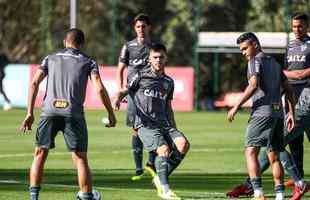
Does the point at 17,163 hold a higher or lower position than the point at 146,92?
lower

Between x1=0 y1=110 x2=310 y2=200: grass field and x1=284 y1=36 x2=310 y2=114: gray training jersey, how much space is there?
1.22 metres

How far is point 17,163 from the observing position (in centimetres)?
2002

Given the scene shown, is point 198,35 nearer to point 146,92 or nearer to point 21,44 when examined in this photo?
point 21,44

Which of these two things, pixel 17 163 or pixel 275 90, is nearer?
pixel 275 90

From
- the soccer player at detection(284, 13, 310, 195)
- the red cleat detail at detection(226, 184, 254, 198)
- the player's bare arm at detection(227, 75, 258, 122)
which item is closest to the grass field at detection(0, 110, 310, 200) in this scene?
the red cleat detail at detection(226, 184, 254, 198)

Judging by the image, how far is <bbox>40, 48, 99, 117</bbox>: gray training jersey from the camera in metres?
13.3

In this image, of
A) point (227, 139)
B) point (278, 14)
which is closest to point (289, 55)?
point (227, 139)

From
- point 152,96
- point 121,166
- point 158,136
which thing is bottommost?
point 121,166

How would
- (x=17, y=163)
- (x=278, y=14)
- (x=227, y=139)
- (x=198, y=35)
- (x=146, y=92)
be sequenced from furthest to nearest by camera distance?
(x=278, y=14)
(x=198, y=35)
(x=227, y=139)
(x=17, y=163)
(x=146, y=92)

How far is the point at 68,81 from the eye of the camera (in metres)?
13.2

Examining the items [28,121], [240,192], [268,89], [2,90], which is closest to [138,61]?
[240,192]

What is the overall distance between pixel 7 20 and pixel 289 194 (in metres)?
44.1

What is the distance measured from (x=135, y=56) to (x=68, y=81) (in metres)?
4.88

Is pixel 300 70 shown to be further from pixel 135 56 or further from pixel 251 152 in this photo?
pixel 135 56
